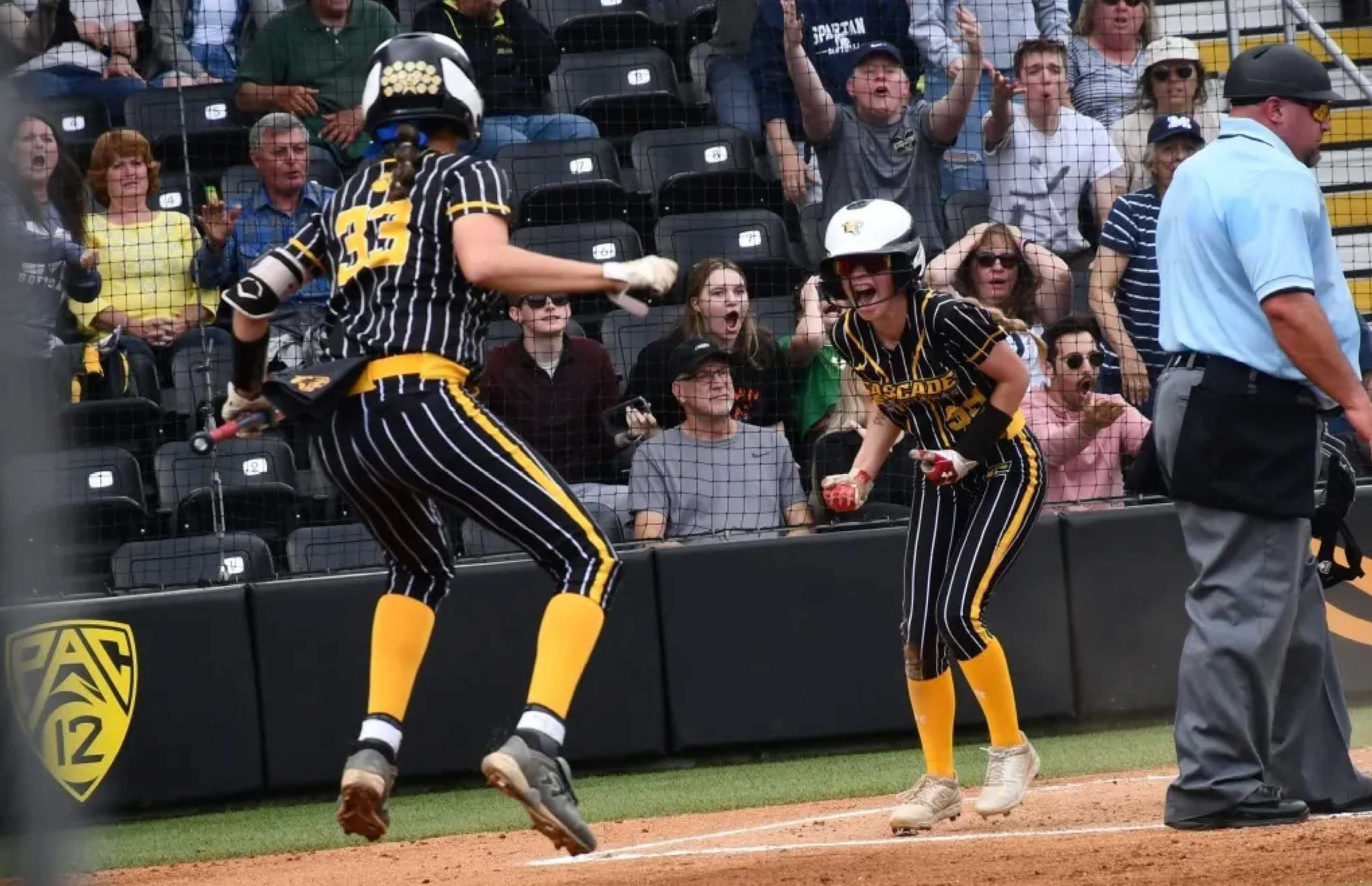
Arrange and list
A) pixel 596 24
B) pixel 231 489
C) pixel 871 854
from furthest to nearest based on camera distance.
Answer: pixel 596 24, pixel 231 489, pixel 871 854

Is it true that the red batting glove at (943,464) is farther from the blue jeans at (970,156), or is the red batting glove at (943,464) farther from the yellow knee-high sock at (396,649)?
the blue jeans at (970,156)

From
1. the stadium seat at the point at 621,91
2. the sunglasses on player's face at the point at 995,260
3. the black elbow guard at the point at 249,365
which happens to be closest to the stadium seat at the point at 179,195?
the stadium seat at the point at 621,91

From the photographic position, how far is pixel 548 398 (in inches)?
338

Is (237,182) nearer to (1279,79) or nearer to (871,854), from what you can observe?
(871,854)

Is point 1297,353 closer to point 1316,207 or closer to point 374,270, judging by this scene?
point 1316,207

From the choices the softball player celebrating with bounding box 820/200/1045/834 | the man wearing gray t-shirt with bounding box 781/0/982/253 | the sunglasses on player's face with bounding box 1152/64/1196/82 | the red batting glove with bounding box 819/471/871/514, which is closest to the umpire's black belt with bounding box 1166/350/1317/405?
the softball player celebrating with bounding box 820/200/1045/834

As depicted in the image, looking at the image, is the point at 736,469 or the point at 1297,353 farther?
the point at 736,469

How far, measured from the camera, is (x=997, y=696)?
598 cm

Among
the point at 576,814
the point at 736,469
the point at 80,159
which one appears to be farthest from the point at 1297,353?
the point at 80,159

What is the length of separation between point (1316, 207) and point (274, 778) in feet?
16.3

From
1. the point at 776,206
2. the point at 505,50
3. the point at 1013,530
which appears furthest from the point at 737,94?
the point at 1013,530

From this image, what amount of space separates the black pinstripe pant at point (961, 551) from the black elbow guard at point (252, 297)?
86.1 inches

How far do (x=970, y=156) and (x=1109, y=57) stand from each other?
1286 millimetres

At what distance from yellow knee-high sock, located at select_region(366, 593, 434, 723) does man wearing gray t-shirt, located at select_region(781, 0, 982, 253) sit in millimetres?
5391
